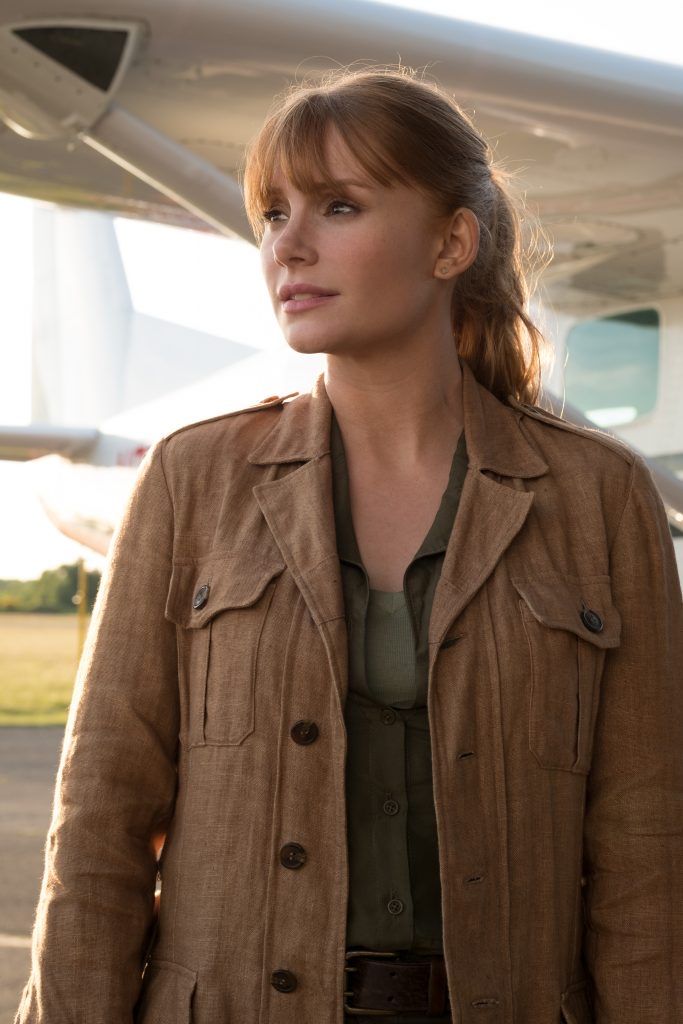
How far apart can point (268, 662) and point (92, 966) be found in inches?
15.8

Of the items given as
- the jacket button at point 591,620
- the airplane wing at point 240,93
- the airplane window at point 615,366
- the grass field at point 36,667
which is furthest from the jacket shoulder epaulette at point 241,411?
the grass field at point 36,667

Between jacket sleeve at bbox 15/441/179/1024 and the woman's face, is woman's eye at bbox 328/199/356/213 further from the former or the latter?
jacket sleeve at bbox 15/441/179/1024

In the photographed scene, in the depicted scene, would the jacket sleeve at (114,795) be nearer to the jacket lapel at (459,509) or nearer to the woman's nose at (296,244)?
the jacket lapel at (459,509)

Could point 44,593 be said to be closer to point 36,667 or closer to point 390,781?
point 36,667

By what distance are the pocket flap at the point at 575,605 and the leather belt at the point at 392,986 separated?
16.7 inches

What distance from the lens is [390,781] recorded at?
1562 mm

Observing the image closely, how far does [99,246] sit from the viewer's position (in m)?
15.0

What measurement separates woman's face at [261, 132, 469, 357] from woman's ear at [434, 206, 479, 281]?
8cm

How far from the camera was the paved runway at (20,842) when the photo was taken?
175 inches

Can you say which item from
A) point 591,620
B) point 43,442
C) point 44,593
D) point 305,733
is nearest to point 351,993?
point 305,733

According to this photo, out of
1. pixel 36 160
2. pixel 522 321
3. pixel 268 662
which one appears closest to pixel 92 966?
pixel 268 662

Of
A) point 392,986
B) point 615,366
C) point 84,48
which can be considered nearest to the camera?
point 392,986

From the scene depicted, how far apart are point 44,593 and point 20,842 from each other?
3047 centimetres

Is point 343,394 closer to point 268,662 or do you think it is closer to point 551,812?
point 268,662
